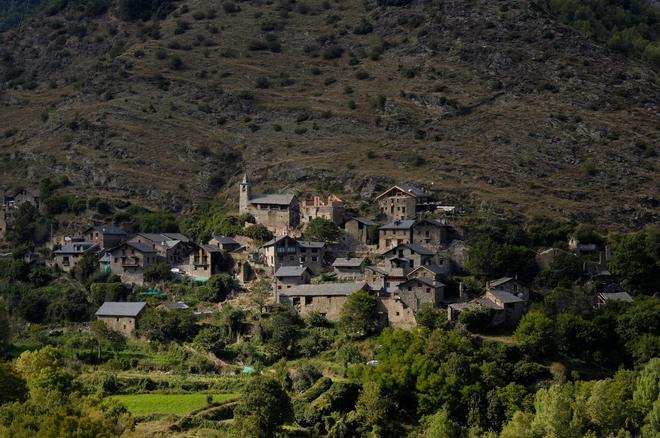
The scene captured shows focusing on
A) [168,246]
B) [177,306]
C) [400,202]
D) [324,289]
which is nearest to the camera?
[324,289]

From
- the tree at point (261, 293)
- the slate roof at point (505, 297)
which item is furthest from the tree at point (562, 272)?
the tree at point (261, 293)

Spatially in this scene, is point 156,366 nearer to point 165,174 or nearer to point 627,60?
point 165,174

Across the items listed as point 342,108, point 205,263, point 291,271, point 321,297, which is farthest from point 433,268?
point 342,108

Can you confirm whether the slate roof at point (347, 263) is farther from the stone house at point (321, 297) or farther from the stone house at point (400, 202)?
the stone house at point (400, 202)

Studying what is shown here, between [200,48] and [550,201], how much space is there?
197 ft

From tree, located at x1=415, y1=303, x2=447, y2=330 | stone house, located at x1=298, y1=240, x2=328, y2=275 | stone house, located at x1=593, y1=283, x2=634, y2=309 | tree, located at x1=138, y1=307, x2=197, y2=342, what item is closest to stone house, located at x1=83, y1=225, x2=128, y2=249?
tree, located at x1=138, y1=307, x2=197, y2=342

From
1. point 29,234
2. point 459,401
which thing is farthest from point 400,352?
point 29,234

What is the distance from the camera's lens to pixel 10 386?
52.9m

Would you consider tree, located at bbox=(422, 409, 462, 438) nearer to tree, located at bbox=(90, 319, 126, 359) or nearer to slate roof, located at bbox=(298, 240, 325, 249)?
slate roof, located at bbox=(298, 240, 325, 249)

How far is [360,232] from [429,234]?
6.60 metres

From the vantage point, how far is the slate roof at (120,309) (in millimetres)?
68875

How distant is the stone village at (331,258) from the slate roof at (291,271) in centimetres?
9

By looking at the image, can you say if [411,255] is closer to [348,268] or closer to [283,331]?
[348,268]

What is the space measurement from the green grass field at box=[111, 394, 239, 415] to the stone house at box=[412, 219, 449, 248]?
2272 cm
